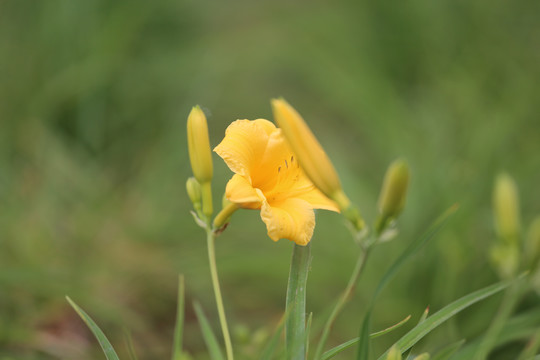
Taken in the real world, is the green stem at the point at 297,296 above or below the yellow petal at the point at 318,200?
below

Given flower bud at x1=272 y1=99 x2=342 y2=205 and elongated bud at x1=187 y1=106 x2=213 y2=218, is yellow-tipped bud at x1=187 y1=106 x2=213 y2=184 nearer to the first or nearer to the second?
elongated bud at x1=187 y1=106 x2=213 y2=218

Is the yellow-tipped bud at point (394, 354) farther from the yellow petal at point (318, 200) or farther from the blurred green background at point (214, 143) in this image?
the blurred green background at point (214, 143)

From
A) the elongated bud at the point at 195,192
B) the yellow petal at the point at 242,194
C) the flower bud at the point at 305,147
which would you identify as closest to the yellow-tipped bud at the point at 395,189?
the flower bud at the point at 305,147

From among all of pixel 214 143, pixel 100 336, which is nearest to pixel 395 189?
pixel 100 336

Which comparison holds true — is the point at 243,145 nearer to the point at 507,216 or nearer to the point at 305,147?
the point at 305,147

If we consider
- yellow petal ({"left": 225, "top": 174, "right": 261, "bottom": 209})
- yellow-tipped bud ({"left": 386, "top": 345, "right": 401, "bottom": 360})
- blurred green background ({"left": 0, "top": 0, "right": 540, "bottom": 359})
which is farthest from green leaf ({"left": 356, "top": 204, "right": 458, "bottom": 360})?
blurred green background ({"left": 0, "top": 0, "right": 540, "bottom": 359})

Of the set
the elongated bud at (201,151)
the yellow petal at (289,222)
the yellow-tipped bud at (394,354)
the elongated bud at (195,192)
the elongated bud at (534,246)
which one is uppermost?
the elongated bud at (201,151)

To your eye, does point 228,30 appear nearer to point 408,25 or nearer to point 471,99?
point 408,25
